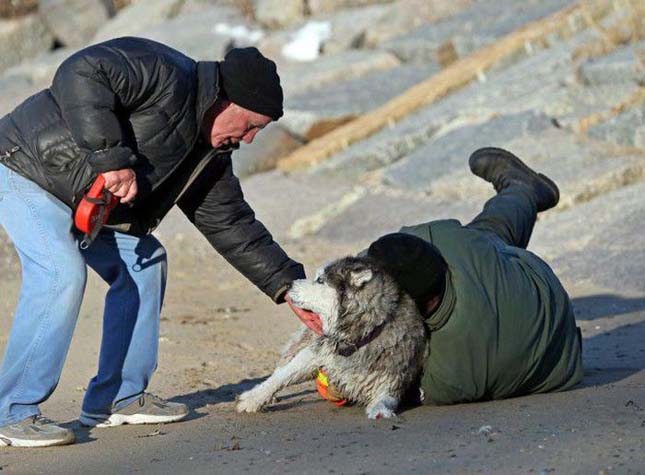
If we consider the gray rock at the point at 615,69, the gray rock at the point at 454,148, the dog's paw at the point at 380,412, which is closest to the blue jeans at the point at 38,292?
the dog's paw at the point at 380,412

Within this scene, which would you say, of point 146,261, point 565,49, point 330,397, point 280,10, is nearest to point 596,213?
point 565,49

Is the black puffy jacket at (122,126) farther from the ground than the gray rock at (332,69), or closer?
closer

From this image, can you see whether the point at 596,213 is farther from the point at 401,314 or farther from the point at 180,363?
the point at 401,314

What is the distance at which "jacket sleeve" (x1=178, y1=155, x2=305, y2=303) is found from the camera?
6223mm

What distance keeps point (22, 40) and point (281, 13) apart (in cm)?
527

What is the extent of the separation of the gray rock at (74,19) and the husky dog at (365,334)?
18.8m

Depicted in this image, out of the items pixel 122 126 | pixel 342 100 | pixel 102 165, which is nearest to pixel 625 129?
pixel 342 100

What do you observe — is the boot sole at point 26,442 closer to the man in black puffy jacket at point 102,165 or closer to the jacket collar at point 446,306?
the man in black puffy jacket at point 102,165

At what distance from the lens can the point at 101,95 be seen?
5.30 meters

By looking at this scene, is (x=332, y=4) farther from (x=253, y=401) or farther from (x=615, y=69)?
(x=253, y=401)

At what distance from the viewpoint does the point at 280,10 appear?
2245cm

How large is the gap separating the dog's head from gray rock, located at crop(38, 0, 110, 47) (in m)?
19.0

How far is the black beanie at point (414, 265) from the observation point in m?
5.86

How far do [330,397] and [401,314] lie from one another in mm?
712
